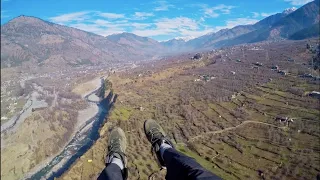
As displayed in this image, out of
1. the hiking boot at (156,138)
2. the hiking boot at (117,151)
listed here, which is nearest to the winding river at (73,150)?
the hiking boot at (117,151)

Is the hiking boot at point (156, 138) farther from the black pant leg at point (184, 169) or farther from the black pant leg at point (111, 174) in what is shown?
the black pant leg at point (111, 174)

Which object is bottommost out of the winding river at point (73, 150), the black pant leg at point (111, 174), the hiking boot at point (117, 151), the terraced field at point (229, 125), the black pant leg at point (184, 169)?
the winding river at point (73, 150)

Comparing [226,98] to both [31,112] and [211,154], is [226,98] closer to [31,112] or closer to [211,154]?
[211,154]

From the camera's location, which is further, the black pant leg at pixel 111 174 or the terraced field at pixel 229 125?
the terraced field at pixel 229 125

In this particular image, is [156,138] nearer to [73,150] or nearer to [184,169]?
[184,169]

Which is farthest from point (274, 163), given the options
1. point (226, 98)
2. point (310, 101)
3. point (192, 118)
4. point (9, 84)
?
point (9, 84)

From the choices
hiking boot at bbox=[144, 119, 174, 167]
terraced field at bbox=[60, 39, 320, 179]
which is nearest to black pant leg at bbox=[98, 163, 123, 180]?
hiking boot at bbox=[144, 119, 174, 167]
